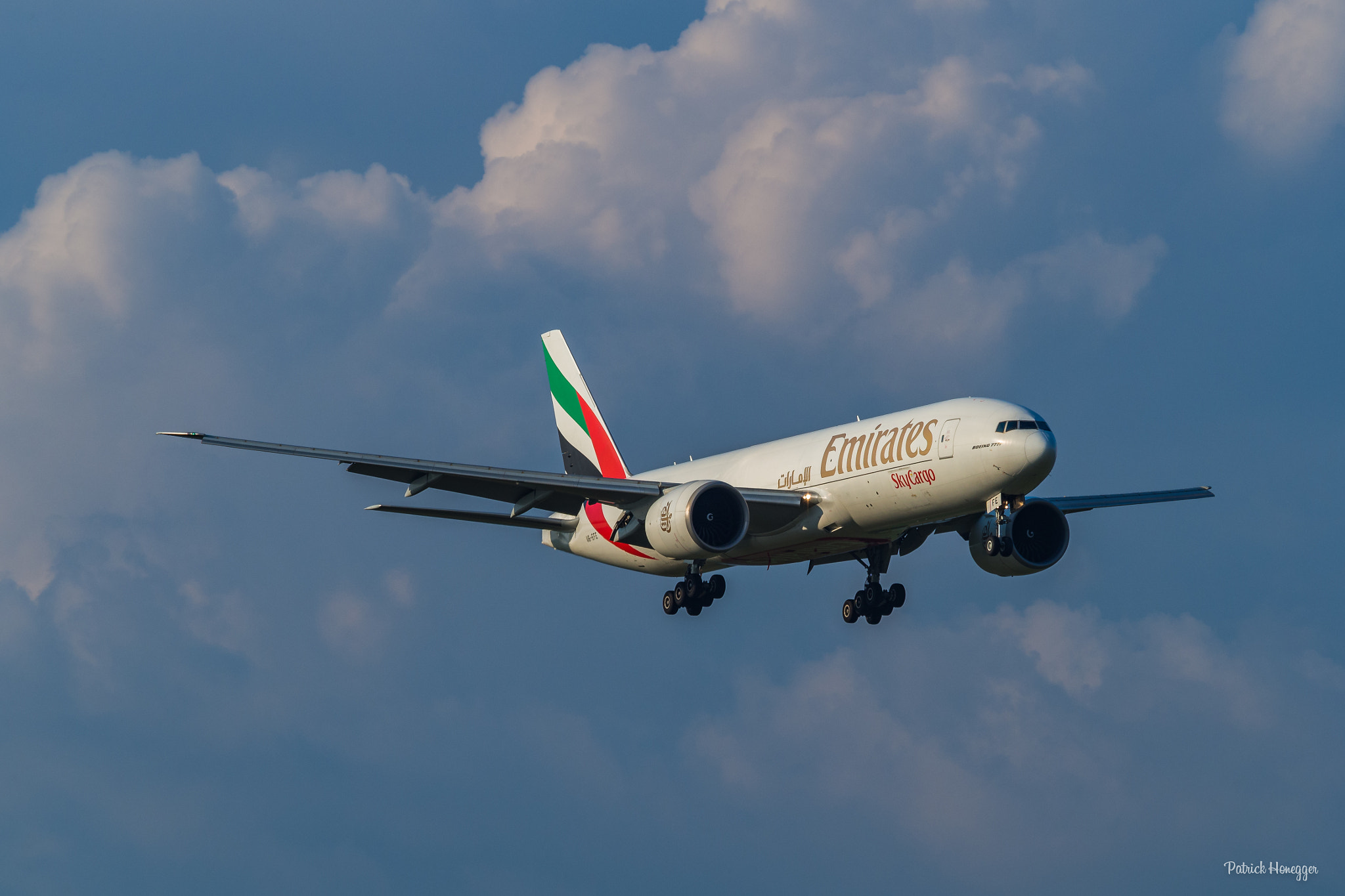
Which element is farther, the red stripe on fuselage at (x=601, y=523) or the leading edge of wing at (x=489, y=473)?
the red stripe on fuselage at (x=601, y=523)

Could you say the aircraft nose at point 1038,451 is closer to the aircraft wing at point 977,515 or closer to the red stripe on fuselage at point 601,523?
the aircraft wing at point 977,515

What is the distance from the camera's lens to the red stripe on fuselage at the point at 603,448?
47844 mm

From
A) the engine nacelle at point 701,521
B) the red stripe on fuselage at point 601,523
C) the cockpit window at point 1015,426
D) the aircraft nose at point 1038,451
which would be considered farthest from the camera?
the red stripe on fuselage at point 601,523

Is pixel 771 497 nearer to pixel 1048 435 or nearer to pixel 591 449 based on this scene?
pixel 1048 435

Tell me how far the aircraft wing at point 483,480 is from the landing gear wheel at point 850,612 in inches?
344

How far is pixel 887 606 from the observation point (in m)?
42.7

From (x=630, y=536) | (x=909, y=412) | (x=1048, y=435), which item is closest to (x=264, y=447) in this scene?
(x=630, y=536)

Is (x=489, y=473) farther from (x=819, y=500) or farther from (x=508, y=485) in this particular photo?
(x=819, y=500)

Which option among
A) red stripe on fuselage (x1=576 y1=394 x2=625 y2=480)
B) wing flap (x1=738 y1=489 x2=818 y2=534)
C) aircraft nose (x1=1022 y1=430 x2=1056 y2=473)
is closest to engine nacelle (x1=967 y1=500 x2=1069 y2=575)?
wing flap (x1=738 y1=489 x2=818 y2=534)

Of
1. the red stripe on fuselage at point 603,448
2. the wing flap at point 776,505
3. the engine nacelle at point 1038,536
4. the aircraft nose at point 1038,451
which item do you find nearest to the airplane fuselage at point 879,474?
the aircraft nose at point 1038,451

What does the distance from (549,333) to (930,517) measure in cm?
2232

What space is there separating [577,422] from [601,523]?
26.2ft

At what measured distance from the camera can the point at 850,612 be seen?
4319 cm

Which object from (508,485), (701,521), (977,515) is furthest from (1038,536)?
(508,485)
